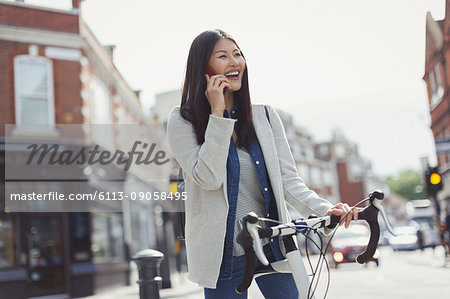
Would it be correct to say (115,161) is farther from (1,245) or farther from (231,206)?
(231,206)

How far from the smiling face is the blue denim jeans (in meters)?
0.71

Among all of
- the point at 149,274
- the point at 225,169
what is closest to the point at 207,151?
the point at 225,169

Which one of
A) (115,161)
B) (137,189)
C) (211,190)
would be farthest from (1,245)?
(211,190)

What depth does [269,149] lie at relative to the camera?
244cm

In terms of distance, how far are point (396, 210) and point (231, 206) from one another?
9119cm

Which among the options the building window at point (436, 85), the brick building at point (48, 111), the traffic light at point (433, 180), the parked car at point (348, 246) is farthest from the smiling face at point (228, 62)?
the parked car at point (348, 246)

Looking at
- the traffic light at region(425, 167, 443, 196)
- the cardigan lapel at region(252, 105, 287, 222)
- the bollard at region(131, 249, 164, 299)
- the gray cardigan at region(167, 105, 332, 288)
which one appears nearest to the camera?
the gray cardigan at region(167, 105, 332, 288)

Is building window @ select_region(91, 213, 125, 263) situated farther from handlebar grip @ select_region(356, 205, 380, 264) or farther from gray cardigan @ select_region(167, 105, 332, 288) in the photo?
handlebar grip @ select_region(356, 205, 380, 264)

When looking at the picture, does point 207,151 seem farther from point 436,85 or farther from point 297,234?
point 436,85

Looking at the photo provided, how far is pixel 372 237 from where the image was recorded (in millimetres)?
2123

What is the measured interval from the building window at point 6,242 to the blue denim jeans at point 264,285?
42.7 ft

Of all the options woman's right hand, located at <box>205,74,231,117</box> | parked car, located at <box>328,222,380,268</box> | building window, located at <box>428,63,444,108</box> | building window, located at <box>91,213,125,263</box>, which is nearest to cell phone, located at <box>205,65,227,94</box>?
woman's right hand, located at <box>205,74,231,117</box>

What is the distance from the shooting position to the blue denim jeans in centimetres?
225

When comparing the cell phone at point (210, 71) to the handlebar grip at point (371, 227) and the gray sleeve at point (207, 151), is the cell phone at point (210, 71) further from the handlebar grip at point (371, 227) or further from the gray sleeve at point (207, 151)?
the handlebar grip at point (371, 227)
